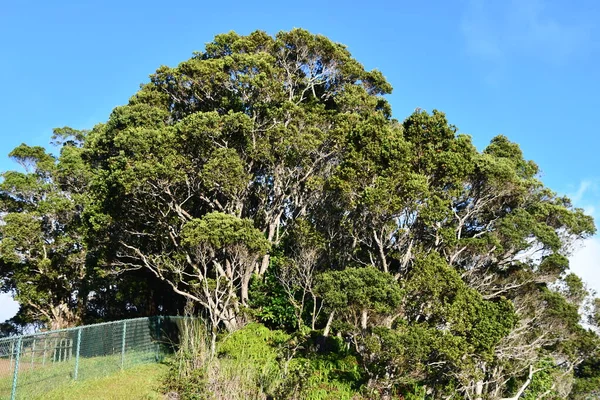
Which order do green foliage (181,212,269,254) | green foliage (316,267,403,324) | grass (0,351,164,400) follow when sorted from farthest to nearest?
green foliage (181,212,269,254)
green foliage (316,267,403,324)
grass (0,351,164,400)

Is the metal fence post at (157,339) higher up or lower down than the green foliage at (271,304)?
lower down

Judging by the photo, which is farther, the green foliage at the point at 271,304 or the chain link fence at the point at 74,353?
the green foliage at the point at 271,304

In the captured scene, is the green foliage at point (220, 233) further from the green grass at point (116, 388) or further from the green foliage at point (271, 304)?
the green grass at point (116, 388)

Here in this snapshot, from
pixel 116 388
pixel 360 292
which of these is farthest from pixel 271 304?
pixel 116 388

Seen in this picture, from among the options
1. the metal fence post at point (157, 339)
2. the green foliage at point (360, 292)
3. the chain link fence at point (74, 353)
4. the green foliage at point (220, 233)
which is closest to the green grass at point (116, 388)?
the chain link fence at point (74, 353)

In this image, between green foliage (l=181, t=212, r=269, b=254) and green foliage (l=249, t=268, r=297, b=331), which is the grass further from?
green foliage (l=249, t=268, r=297, b=331)

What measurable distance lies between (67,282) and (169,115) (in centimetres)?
957

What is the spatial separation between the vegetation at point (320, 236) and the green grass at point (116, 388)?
55 cm

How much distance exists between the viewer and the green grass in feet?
30.0

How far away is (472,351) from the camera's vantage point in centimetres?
1162

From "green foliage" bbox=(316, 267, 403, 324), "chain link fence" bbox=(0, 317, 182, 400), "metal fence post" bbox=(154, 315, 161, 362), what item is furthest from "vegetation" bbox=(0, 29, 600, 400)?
"chain link fence" bbox=(0, 317, 182, 400)

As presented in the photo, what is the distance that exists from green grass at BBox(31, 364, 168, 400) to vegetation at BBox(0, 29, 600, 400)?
545mm

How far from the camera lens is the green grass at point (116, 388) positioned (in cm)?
916

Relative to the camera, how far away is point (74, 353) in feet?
35.9
